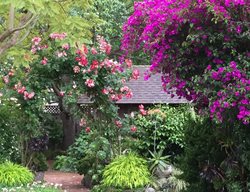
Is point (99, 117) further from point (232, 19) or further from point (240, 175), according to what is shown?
point (232, 19)

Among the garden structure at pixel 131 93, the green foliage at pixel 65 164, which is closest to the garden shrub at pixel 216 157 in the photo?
the garden structure at pixel 131 93

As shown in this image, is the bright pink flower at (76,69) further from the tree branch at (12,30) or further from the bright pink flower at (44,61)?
the tree branch at (12,30)

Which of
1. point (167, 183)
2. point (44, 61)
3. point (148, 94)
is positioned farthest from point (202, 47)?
point (148, 94)

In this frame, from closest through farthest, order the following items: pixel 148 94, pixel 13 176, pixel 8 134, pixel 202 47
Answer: pixel 202 47, pixel 13 176, pixel 8 134, pixel 148 94

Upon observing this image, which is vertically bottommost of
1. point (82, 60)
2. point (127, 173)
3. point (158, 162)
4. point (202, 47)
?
point (127, 173)

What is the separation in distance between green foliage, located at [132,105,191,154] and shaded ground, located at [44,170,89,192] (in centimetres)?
196

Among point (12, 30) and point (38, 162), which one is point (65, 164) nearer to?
point (38, 162)

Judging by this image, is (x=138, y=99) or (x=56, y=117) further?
(x=56, y=117)

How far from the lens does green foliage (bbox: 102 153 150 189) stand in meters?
9.92

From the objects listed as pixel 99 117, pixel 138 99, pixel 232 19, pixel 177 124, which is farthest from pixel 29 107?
pixel 138 99

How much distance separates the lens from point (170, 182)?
1016 centimetres

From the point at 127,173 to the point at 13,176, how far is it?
Result: 240cm

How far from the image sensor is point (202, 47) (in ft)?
18.9

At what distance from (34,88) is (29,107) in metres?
0.45
